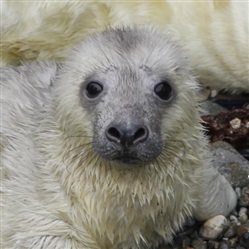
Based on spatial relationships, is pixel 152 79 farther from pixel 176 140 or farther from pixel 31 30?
pixel 31 30

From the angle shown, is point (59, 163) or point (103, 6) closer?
point (59, 163)

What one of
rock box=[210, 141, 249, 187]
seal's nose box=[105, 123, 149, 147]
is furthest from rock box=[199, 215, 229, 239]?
seal's nose box=[105, 123, 149, 147]

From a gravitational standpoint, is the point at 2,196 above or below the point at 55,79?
below

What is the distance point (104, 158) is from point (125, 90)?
0.83ft

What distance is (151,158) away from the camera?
2996 mm

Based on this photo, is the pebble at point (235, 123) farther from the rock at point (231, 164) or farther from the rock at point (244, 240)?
the rock at point (244, 240)

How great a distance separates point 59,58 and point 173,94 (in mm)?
1375

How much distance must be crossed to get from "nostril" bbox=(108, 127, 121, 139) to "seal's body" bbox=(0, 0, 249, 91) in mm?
1511

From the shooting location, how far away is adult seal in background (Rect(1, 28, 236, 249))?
10.2 feet

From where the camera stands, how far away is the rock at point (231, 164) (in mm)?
3811

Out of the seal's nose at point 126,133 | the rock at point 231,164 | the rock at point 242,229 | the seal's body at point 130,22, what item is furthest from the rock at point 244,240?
the seal's body at point 130,22

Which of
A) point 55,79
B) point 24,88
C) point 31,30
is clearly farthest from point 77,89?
point 31,30

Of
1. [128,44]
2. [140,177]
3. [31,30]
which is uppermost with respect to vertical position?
[31,30]

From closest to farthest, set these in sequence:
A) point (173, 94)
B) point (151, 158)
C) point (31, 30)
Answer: point (151, 158), point (173, 94), point (31, 30)
